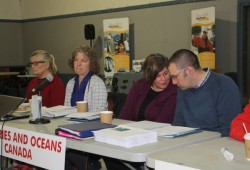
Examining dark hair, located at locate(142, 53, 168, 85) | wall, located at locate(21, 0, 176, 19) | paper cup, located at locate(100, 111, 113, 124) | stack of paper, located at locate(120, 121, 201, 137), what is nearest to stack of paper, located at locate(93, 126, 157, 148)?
stack of paper, located at locate(120, 121, 201, 137)

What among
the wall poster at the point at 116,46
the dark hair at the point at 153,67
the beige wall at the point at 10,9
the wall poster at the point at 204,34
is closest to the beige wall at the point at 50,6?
the beige wall at the point at 10,9

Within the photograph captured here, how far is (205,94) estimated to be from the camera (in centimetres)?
257

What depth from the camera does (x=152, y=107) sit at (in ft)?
10.1

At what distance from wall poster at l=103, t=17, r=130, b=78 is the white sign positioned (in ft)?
12.6

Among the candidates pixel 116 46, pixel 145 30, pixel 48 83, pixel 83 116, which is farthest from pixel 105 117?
pixel 116 46

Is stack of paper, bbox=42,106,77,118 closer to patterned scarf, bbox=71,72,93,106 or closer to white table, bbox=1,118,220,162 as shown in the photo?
patterned scarf, bbox=71,72,93,106

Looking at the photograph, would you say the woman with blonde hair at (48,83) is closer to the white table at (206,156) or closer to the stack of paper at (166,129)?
the stack of paper at (166,129)

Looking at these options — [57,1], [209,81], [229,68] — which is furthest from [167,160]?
[57,1]

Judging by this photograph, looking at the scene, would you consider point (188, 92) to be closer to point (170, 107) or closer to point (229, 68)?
point (170, 107)

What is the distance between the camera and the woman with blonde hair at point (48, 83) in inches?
154

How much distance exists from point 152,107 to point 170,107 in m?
0.15

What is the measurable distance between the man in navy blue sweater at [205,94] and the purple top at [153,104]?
0.32 m

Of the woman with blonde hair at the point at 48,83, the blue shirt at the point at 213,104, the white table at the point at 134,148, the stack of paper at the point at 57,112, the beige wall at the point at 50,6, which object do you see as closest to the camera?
the white table at the point at 134,148

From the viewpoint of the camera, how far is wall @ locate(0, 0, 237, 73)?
5059mm
